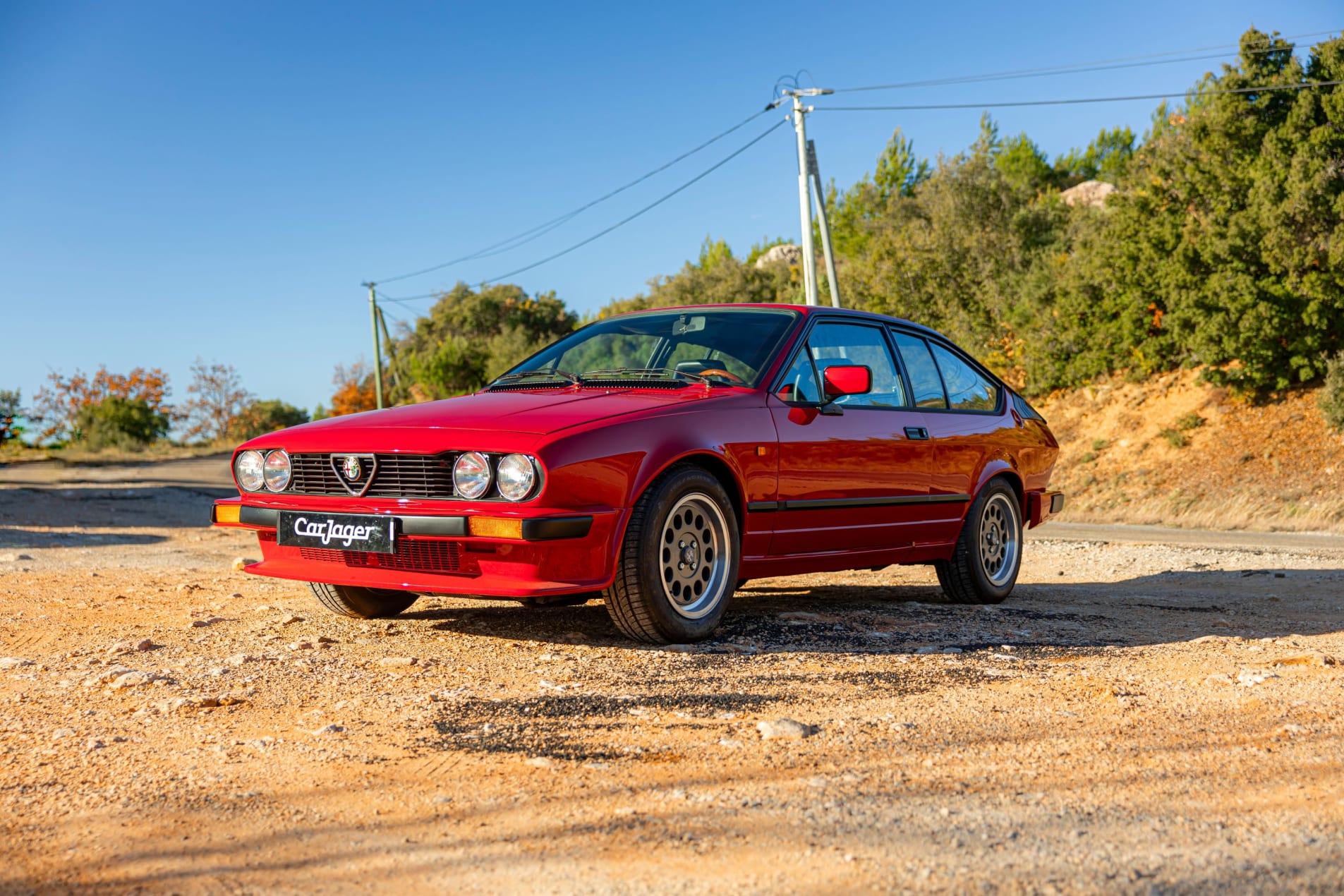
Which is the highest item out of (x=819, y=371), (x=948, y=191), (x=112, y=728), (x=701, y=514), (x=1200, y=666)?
(x=948, y=191)

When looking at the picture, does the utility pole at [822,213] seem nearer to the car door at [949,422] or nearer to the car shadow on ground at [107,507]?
the car shadow on ground at [107,507]

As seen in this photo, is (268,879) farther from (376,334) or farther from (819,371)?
(376,334)

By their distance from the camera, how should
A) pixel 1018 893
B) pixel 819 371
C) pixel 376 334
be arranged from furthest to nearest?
pixel 376 334 → pixel 819 371 → pixel 1018 893

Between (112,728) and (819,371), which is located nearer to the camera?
(112,728)

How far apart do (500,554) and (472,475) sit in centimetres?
32

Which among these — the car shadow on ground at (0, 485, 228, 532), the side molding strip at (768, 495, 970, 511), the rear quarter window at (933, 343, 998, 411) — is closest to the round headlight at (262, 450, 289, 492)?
the side molding strip at (768, 495, 970, 511)

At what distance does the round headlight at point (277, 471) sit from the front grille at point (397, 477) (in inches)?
4.5

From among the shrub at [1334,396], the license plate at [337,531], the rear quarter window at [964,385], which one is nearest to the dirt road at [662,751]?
the license plate at [337,531]

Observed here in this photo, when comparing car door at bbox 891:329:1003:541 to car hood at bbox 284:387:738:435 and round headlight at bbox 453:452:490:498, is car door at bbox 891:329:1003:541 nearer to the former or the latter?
car hood at bbox 284:387:738:435

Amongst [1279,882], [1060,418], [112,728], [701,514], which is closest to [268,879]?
[112,728]

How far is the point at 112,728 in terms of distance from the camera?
11.1ft

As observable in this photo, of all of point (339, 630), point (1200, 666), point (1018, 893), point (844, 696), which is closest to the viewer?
point (1018, 893)

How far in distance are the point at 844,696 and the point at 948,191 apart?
2768 centimetres

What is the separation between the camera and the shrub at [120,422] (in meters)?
40.2
